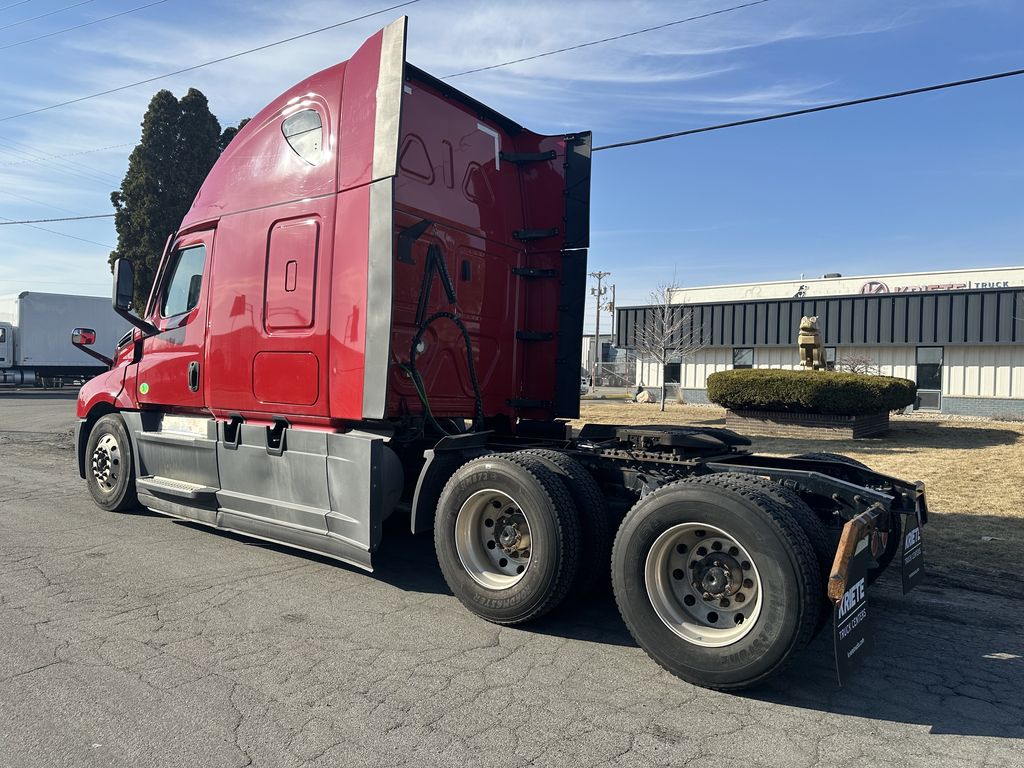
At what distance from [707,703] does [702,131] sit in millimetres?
6781

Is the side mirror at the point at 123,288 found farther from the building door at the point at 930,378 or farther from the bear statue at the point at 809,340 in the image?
the building door at the point at 930,378

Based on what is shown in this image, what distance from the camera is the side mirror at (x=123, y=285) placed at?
22.0 feet

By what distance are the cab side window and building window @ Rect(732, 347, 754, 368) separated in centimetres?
2577

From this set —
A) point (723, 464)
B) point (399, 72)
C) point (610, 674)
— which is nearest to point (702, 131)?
point (399, 72)

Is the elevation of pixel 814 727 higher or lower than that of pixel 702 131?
lower

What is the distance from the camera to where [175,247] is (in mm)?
6945

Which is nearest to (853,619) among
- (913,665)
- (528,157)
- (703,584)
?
(703,584)

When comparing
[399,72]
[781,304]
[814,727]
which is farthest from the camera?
[781,304]

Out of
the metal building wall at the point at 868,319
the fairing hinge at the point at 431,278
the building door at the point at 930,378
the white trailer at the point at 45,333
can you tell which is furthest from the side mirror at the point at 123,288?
the white trailer at the point at 45,333

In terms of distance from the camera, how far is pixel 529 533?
14.6 ft

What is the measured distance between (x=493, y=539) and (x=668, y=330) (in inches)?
894

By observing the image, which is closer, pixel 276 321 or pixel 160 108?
pixel 276 321

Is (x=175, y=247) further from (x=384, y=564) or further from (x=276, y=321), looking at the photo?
(x=384, y=564)

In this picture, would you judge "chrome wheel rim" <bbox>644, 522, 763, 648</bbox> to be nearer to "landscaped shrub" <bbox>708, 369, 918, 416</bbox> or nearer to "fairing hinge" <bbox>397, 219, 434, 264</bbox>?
"fairing hinge" <bbox>397, 219, 434, 264</bbox>
